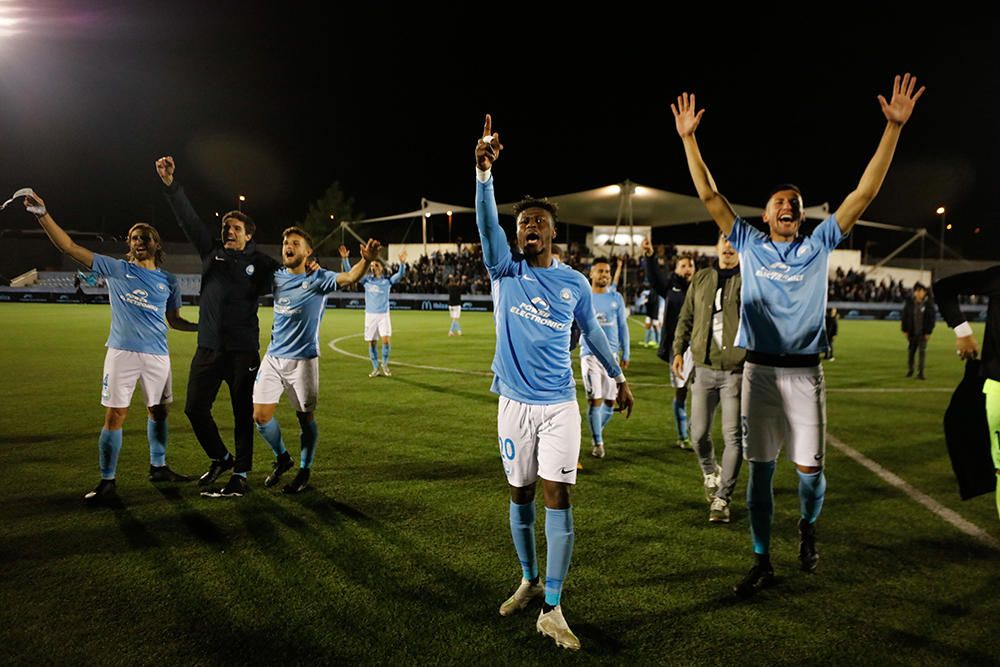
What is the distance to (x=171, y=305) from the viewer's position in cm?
618

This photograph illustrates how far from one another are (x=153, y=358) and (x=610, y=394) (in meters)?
4.80

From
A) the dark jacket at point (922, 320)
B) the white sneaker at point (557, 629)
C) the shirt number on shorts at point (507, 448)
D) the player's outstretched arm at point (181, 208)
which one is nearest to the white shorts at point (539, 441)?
the shirt number on shorts at point (507, 448)

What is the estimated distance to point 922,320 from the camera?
519 inches

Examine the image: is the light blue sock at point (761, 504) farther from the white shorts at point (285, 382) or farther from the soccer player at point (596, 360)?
the white shorts at point (285, 382)

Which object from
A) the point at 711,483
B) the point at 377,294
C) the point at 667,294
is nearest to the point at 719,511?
the point at 711,483

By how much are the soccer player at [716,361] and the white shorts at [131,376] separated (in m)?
4.79

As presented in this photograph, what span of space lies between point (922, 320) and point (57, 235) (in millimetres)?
15057

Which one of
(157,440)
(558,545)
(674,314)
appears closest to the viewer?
(558,545)

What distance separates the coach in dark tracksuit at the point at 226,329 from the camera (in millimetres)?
5621

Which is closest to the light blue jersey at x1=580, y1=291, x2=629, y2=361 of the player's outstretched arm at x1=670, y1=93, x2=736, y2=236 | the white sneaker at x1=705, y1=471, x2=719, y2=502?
the white sneaker at x1=705, y1=471, x2=719, y2=502

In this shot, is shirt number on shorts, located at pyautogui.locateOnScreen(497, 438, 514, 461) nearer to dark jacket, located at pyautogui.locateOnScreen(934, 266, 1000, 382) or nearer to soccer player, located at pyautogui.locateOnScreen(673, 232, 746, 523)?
soccer player, located at pyautogui.locateOnScreen(673, 232, 746, 523)

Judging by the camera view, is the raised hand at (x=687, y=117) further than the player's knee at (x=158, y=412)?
No

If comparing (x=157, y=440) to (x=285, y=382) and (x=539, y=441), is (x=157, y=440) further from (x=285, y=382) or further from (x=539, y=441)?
(x=539, y=441)

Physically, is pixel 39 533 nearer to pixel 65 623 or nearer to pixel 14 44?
pixel 65 623
